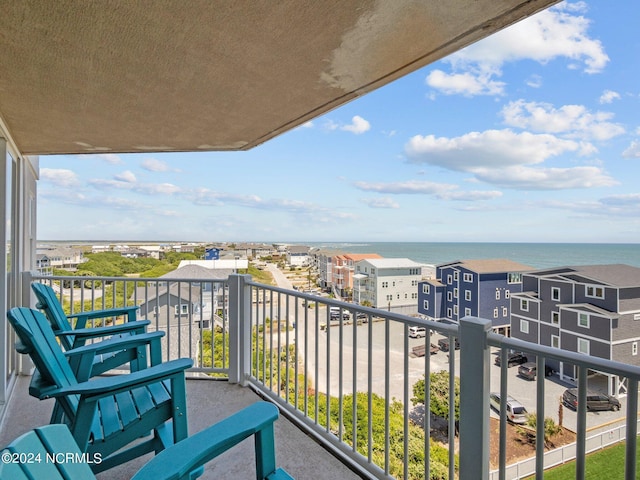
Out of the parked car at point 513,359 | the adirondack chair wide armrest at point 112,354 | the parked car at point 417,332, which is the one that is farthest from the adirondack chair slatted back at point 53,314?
the parked car at point 513,359

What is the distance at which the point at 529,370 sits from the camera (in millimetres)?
1518

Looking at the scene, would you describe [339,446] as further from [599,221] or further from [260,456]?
[599,221]

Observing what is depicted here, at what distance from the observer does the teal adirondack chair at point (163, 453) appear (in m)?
0.80

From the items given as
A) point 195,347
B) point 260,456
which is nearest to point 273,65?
point 260,456

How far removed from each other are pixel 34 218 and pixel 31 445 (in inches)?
171

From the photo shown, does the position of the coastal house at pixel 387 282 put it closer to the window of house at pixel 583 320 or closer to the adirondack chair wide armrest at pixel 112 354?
the window of house at pixel 583 320

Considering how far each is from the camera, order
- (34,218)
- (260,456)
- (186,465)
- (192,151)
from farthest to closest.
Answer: (34,218) < (192,151) < (260,456) < (186,465)

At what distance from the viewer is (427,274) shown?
6414 mm

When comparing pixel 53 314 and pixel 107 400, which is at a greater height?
pixel 53 314

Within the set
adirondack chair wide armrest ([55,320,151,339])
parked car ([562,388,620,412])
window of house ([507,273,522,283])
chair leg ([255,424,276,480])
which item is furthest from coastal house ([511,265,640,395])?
adirondack chair wide armrest ([55,320,151,339])

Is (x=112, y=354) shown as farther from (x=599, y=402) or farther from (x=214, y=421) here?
(x=599, y=402)

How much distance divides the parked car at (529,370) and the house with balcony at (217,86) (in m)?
0.18

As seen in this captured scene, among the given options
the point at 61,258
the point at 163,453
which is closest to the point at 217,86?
the point at 163,453

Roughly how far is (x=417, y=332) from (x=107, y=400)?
1.68 meters
